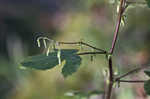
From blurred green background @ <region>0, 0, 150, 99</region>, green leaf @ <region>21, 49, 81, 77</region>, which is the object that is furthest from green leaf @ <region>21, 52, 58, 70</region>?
blurred green background @ <region>0, 0, 150, 99</region>

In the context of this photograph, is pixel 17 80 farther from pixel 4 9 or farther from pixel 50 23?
pixel 4 9

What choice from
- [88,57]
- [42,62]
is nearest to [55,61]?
[42,62]

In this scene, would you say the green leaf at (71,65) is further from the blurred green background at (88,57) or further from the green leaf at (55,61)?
the blurred green background at (88,57)

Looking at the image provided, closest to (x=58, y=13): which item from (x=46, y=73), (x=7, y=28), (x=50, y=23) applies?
(x=50, y=23)

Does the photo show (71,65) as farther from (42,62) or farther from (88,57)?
(88,57)

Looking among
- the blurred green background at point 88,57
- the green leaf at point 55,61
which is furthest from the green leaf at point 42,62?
the blurred green background at point 88,57

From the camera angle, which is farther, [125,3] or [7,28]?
[7,28]

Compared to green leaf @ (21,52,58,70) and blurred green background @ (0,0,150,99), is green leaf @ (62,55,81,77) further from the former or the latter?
blurred green background @ (0,0,150,99)
